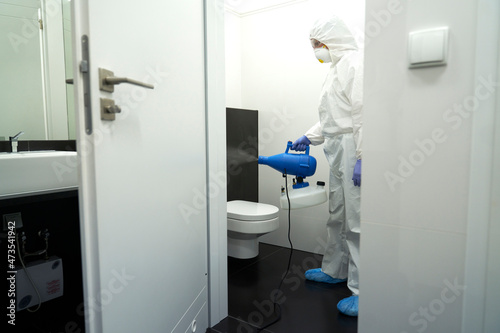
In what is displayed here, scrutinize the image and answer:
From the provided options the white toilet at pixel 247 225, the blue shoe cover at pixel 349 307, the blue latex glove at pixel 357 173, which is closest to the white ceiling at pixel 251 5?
the blue latex glove at pixel 357 173

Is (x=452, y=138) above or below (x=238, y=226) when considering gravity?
above

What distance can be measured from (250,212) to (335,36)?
1.27m

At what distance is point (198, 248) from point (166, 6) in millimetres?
982

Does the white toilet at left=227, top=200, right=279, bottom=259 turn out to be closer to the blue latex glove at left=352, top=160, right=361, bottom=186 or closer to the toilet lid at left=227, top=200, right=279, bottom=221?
the toilet lid at left=227, top=200, right=279, bottom=221

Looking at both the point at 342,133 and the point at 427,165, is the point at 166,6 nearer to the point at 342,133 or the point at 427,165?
the point at 427,165

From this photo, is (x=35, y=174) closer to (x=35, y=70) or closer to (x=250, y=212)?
(x=35, y=70)

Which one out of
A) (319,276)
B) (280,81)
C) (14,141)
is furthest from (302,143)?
(14,141)

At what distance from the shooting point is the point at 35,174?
120cm

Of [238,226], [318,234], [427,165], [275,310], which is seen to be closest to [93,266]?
[427,165]

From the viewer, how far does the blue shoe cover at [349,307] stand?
169cm

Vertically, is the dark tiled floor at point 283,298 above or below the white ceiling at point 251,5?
below

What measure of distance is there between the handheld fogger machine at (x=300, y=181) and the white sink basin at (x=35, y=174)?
1.26m

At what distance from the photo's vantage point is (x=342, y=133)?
193cm

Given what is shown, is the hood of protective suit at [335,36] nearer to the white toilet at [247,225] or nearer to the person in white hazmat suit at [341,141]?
the person in white hazmat suit at [341,141]
